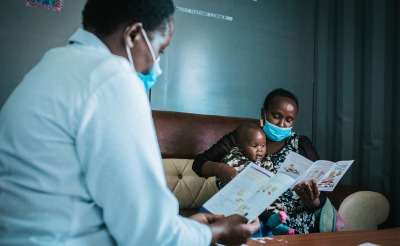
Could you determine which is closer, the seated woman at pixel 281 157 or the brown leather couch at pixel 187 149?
the seated woman at pixel 281 157

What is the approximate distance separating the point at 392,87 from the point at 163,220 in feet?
7.36

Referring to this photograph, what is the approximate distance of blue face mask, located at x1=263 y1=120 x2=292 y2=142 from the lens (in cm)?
194

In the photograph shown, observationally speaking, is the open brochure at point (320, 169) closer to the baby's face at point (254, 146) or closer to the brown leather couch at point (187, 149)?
the baby's face at point (254, 146)

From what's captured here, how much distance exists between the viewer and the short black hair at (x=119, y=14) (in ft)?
2.55

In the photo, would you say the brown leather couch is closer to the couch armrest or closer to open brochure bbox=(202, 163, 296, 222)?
the couch armrest

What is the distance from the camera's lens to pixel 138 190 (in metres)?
0.62

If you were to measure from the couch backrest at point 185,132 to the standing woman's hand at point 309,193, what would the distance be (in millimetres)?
684

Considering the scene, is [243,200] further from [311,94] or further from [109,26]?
[311,94]

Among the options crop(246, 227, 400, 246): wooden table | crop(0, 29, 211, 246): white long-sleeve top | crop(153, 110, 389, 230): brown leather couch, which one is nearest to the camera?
crop(0, 29, 211, 246): white long-sleeve top

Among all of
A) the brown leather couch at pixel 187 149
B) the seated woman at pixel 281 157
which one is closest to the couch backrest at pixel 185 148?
the brown leather couch at pixel 187 149

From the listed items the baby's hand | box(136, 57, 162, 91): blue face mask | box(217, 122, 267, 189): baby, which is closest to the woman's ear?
box(136, 57, 162, 91): blue face mask

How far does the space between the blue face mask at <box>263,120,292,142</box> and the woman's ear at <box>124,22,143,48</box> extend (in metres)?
1.28

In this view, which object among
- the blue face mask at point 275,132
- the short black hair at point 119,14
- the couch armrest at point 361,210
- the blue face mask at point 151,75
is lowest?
the couch armrest at point 361,210

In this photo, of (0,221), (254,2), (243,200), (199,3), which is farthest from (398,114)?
(0,221)
